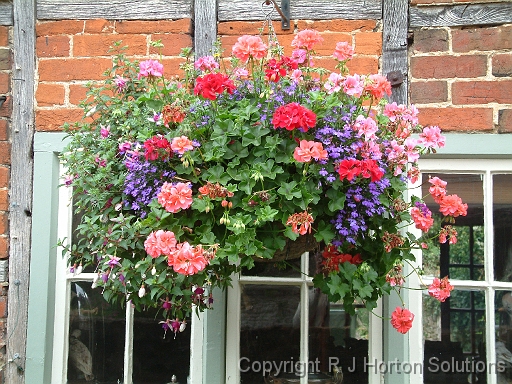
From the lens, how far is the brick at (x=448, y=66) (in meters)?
2.75

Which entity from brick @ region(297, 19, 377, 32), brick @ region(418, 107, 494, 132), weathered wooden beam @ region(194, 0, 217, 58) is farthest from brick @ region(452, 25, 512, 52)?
weathered wooden beam @ region(194, 0, 217, 58)

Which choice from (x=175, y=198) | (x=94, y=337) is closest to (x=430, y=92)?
(x=175, y=198)

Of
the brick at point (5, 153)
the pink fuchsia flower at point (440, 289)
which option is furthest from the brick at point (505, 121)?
the brick at point (5, 153)

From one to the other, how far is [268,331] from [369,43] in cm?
141

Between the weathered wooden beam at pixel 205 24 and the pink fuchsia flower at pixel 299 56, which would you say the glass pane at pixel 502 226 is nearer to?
the pink fuchsia flower at pixel 299 56

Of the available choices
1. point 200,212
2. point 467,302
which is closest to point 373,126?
point 200,212

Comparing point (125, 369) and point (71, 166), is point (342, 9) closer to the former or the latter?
point (71, 166)

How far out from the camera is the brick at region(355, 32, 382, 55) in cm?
280

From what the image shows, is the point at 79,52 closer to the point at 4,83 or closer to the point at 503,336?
the point at 4,83

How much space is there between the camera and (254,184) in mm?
1887

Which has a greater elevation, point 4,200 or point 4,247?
point 4,200

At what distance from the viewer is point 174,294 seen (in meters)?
1.98

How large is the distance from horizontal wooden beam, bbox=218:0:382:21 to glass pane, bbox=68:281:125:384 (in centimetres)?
147

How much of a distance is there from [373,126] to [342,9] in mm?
1095
